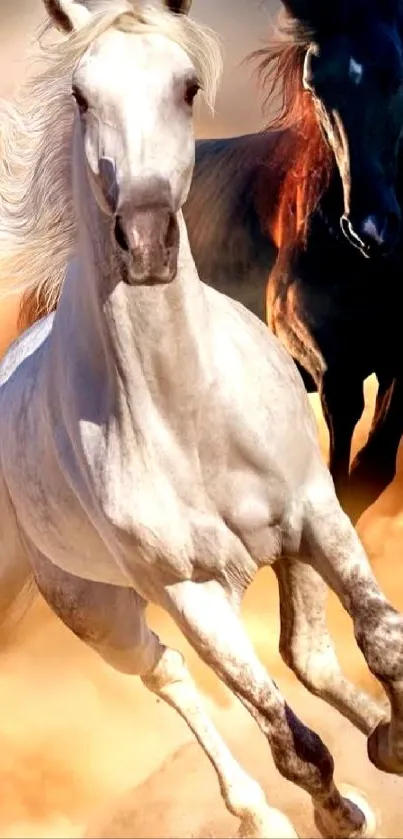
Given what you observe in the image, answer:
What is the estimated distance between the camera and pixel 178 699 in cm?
271

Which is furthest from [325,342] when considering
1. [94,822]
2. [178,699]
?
[94,822]

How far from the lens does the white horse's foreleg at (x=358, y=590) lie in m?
1.87

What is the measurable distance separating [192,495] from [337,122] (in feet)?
5.84

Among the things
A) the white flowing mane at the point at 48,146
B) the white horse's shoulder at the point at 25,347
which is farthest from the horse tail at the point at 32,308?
the white flowing mane at the point at 48,146

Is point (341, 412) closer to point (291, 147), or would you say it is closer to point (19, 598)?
point (291, 147)

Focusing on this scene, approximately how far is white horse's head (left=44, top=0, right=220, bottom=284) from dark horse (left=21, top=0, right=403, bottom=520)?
4.98 ft

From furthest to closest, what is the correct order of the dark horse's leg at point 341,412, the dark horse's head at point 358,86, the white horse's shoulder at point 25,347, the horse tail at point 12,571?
1. the dark horse's leg at point 341,412
2. the dark horse's head at point 358,86
3. the horse tail at point 12,571
4. the white horse's shoulder at point 25,347

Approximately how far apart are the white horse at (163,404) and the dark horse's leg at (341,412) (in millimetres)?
1568

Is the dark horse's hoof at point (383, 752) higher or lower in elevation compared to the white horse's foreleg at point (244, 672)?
lower

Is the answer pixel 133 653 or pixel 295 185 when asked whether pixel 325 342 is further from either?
pixel 133 653

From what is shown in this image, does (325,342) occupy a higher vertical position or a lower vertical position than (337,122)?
lower

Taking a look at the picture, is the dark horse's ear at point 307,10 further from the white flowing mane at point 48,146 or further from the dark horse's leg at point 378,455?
the white flowing mane at point 48,146

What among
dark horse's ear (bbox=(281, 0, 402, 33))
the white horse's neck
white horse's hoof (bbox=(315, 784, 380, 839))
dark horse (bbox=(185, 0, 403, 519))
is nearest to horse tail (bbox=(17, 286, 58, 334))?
dark horse (bbox=(185, 0, 403, 519))

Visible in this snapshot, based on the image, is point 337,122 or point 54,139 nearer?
point 54,139
